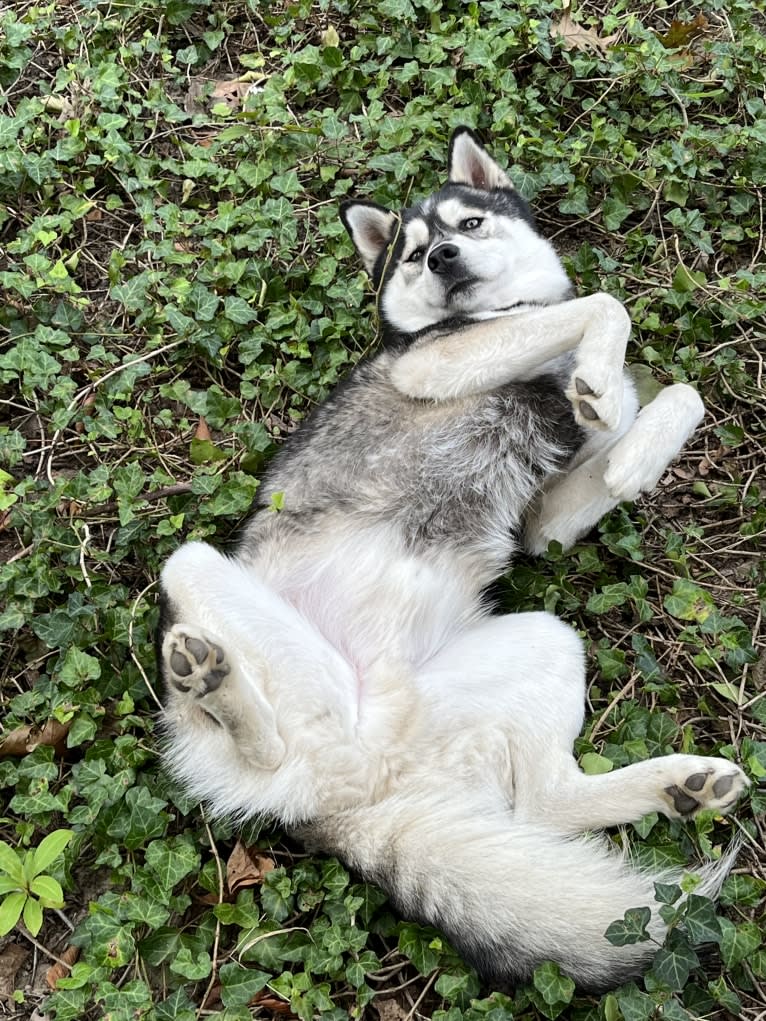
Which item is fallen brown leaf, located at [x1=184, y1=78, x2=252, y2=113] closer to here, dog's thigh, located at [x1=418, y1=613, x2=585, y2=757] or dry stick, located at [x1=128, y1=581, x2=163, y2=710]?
dry stick, located at [x1=128, y1=581, x2=163, y2=710]

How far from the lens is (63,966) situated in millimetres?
3096

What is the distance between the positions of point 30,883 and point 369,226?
325 centimetres

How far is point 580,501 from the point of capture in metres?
3.73

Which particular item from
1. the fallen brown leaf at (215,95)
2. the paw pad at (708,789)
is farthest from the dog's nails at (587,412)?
the fallen brown leaf at (215,95)

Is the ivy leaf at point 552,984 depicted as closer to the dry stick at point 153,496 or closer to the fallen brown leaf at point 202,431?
the dry stick at point 153,496

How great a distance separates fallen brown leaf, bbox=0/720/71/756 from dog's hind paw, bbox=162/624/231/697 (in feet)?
2.82

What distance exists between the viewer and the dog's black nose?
3.90 metres

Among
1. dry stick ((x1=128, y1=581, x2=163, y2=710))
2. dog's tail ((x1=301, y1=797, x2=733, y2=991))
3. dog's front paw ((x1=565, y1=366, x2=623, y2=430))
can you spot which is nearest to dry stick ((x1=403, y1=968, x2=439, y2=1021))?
dog's tail ((x1=301, y1=797, x2=733, y2=991))

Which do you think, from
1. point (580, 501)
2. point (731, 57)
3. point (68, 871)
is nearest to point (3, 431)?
point (68, 871)

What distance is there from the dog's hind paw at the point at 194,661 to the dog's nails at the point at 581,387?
5.55ft

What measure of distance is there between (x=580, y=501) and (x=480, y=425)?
21.7 inches

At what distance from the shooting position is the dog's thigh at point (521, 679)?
10.3 feet

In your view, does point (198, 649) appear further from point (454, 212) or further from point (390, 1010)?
point (454, 212)

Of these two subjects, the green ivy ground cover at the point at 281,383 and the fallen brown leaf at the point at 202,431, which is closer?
the green ivy ground cover at the point at 281,383
